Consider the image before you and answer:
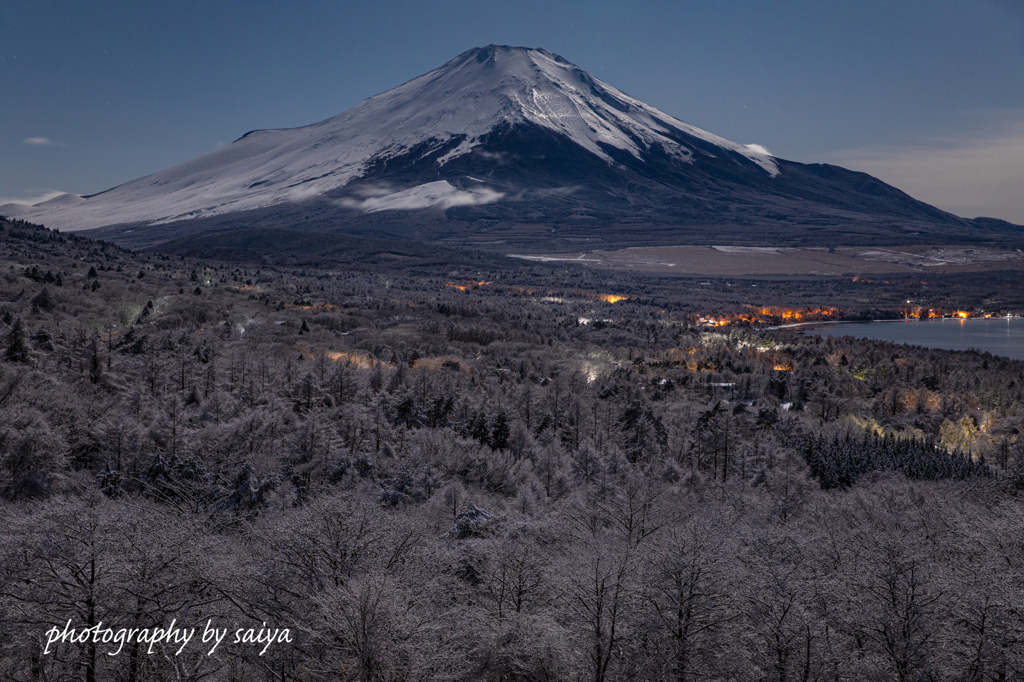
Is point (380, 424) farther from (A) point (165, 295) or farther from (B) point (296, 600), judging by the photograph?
(A) point (165, 295)

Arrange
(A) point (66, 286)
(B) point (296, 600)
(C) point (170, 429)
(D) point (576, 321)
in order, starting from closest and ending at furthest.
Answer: (B) point (296, 600)
(C) point (170, 429)
(A) point (66, 286)
(D) point (576, 321)

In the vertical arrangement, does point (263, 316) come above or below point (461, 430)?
above

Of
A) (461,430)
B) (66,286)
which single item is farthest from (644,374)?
(66,286)

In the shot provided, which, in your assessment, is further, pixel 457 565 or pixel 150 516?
pixel 457 565

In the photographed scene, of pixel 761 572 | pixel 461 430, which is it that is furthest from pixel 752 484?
pixel 761 572

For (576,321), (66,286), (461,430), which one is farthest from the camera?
(576,321)

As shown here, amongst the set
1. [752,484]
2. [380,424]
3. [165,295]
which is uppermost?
[165,295]
